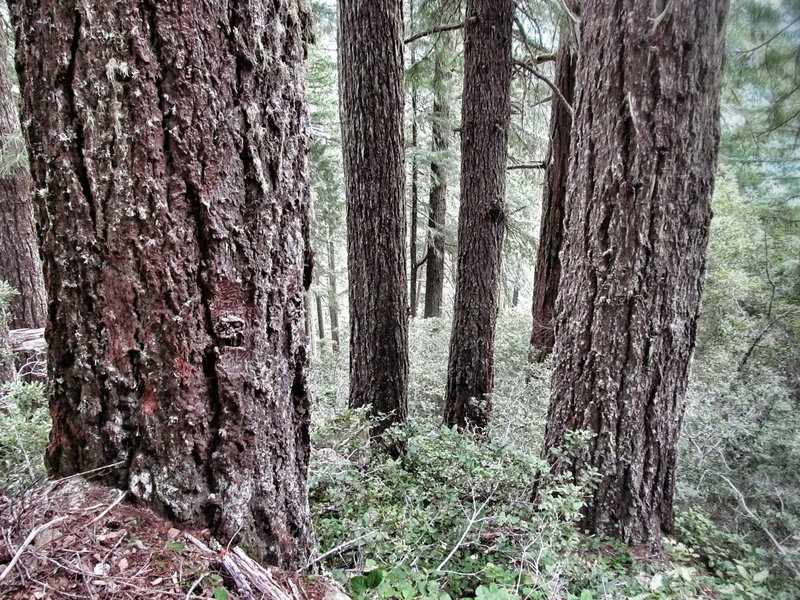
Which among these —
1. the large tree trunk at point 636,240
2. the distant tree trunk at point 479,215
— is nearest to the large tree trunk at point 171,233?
the large tree trunk at point 636,240

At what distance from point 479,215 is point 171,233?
4605mm

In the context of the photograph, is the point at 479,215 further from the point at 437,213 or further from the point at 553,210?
the point at 437,213

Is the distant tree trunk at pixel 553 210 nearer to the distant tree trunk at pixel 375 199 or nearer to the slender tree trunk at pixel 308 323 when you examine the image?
the distant tree trunk at pixel 375 199

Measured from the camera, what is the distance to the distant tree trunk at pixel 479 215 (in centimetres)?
520

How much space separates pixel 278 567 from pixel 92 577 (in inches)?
23.2

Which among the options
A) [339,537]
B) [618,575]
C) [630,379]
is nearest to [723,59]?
[630,379]

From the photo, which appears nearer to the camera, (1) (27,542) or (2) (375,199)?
(1) (27,542)

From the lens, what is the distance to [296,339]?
1.52 meters

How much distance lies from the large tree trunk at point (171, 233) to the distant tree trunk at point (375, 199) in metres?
2.64

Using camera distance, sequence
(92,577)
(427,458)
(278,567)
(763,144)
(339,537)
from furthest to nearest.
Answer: (763,144) → (427,458) → (339,537) → (278,567) → (92,577)

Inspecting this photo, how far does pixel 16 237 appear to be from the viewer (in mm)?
5062

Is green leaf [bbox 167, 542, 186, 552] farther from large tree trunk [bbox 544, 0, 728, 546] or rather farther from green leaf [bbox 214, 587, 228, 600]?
large tree trunk [bbox 544, 0, 728, 546]

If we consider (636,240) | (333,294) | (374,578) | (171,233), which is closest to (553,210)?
(636,240)

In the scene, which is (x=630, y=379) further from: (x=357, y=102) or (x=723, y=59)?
(x=357, y=102)
